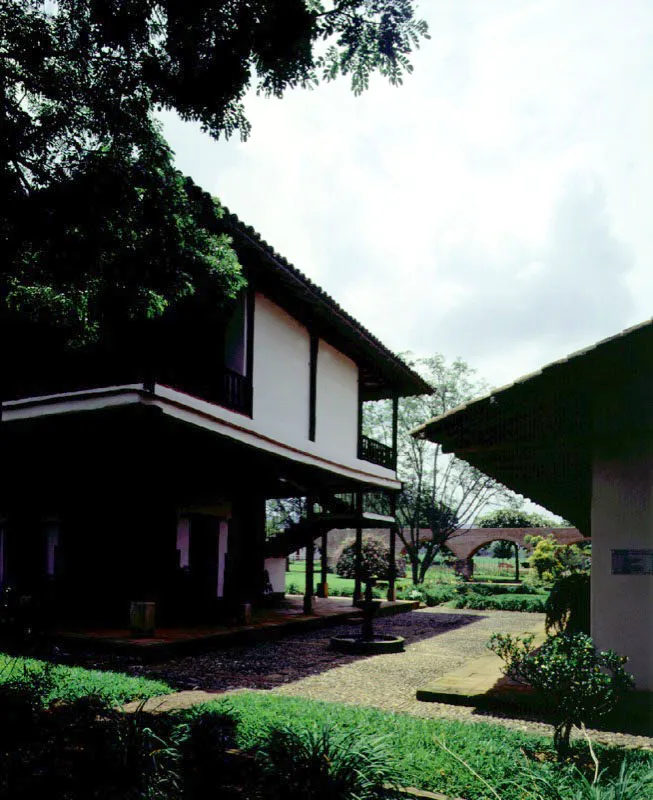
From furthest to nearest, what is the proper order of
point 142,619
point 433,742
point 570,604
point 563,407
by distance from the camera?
point 142,619 < point 570,604 < point 563,407 < point 433,742

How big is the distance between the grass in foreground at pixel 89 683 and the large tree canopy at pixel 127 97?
12.4 ft

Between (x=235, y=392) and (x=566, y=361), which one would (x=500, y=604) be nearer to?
(x=235, y=392)

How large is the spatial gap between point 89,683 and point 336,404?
11.8 metres

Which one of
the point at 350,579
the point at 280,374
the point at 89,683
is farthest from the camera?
the point at 350,579

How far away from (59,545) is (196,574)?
8.67 ft

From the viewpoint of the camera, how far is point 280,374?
15.2 meters

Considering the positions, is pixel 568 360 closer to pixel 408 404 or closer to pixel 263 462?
pixel 263 462

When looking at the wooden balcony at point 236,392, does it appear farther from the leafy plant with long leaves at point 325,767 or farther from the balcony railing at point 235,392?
the leafy plant with long leaves at point 325,767

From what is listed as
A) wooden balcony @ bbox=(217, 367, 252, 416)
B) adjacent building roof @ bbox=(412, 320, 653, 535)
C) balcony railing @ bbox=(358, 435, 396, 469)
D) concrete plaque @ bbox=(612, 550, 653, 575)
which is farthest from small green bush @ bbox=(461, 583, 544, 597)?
concrete plaque @ bbox=(612, 550, 653, 575)

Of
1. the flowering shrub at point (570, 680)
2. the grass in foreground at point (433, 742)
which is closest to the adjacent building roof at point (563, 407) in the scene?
the flowering shrub at point (570, 680)

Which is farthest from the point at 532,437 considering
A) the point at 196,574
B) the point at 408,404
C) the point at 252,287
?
the point at 408,404

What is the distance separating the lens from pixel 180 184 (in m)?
7.46

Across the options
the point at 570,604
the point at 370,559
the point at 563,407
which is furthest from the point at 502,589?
the point at 563,407

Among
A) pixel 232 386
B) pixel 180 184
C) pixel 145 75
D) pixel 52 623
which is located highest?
pixel 145 75
